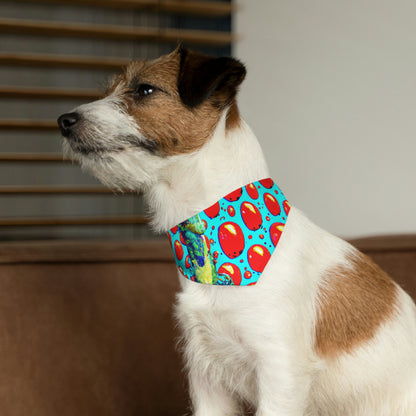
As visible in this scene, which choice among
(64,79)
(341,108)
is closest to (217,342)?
(341,108)

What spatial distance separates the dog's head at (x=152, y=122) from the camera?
3.53 feet

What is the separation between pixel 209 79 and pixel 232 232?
1.01ft

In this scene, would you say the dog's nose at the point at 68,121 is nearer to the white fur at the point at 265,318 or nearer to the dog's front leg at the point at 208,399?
the white fur at the point at 265,318

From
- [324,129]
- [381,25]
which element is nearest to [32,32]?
[324,129]

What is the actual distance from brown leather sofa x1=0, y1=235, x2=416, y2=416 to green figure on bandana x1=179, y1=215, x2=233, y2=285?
0.53m

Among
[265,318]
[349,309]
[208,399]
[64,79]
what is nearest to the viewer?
[265,318]

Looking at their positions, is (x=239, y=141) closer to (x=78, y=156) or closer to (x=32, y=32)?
(x=78, y=156)

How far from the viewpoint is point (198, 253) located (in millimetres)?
1114

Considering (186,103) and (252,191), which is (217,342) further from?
(186,103)

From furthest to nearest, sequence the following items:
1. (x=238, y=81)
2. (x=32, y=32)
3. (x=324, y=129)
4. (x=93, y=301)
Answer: (x=32, y=32)
(x=324, y=129)
(x=93, y=301)
(x=238, y=81)

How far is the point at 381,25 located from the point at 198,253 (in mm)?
1366

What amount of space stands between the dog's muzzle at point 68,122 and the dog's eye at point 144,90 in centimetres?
14

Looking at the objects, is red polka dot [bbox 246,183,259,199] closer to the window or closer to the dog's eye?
the dog's eye

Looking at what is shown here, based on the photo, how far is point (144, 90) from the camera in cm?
115
